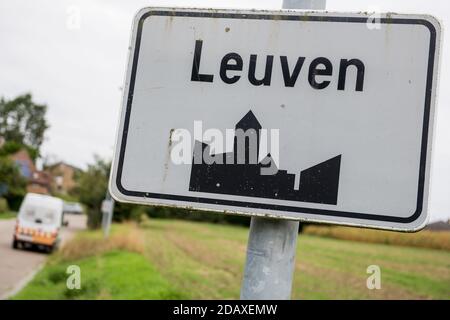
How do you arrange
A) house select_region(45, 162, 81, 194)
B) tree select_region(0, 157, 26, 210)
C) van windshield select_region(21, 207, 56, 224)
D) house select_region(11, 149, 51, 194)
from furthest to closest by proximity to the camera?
house select_region(45, 162, 81, 194)
house select_region(11, 149, 51, 194)
tree select_region(0, 157, 26, 210)
van windshield select_region(21, 207, 56, 224)

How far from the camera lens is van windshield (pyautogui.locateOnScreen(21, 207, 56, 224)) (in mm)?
17870

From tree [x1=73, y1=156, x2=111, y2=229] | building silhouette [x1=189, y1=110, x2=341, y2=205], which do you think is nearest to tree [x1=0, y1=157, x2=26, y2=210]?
tree [x1=73, y1=156, x2=111, y2=229]

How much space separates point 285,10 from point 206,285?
11.7 meters

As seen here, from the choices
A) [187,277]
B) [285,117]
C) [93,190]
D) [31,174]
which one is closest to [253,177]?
[285,117]

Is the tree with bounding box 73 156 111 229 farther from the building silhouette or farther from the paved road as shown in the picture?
the building silhouette

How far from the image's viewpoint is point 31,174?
5009 cm

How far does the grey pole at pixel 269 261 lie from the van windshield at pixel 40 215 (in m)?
18.2

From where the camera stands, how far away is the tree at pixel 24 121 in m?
54.2

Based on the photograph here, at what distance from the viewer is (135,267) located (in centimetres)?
1286

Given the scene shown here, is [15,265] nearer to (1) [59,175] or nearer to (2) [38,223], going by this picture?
(2) [38,223]

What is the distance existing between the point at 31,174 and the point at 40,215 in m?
Result: 34.8

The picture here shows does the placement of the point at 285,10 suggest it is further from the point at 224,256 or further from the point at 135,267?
the point at 224,256

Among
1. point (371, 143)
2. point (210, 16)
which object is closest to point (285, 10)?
point (210, 16)

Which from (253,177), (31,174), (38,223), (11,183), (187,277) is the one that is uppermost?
(253,177)
